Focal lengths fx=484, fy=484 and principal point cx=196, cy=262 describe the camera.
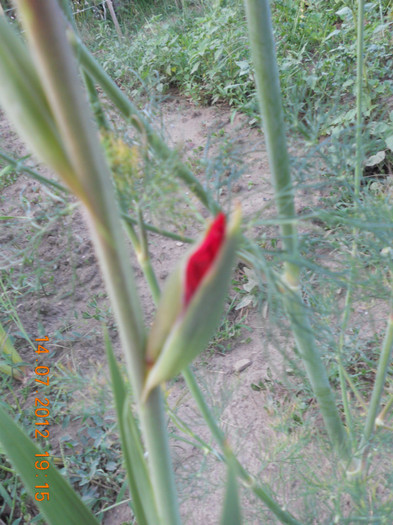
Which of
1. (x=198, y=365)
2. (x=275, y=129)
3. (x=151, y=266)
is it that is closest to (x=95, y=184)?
(x=151, y=266)

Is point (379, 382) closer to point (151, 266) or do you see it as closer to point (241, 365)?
point (151, 266)

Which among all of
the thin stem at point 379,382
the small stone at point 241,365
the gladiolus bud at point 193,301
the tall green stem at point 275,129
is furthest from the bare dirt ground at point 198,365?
the gladiolus bud at point 193,301

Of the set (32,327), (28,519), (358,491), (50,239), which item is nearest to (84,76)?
(358,491)

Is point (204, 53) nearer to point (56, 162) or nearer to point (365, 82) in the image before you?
point (365, 82)

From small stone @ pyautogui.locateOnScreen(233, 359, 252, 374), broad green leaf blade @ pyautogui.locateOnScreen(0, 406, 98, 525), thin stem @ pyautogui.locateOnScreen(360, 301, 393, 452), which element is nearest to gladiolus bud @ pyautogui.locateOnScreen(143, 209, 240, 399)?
broad green leaf blade @ pyautogui.locateOnScreen(0, 406, 98, 525)

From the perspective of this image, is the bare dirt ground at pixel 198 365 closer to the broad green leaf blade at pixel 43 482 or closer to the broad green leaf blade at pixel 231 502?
the broad green leaf blade at pixel 43 482
